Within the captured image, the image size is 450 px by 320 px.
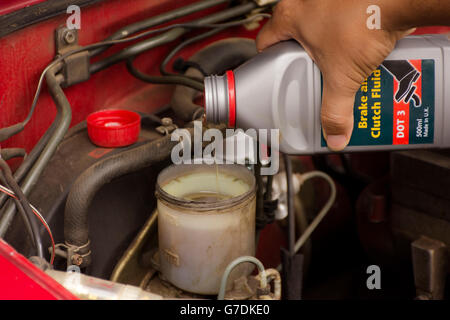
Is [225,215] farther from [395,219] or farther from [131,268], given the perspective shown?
[395,219]

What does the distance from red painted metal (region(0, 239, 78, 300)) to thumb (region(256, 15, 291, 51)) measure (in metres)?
0.50

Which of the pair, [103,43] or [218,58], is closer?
[103,43]

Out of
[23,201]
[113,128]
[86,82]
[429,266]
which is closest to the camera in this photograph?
[23,201]

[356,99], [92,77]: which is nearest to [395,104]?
[356,99]

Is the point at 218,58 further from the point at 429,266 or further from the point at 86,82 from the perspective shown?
the point at 429,266

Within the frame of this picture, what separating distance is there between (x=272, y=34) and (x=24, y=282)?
1.73 feet

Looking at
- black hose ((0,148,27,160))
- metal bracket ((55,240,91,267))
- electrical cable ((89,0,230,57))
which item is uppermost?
electrical cable ((89,0,230,57))

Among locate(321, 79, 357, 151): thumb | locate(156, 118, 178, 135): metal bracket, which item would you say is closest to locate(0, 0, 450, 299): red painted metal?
locate(156, 118, 178, 135): metal bracket

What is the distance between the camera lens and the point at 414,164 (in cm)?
123

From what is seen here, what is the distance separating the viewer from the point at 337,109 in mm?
838

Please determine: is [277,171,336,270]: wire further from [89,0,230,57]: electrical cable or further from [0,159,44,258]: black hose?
[0,159,44,258]: black hose

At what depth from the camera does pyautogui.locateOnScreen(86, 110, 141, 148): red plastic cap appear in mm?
993

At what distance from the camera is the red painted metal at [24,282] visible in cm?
62

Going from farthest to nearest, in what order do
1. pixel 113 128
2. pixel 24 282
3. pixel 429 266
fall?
pixel 429 266 → pixel 113 128 → pixel 24 282
